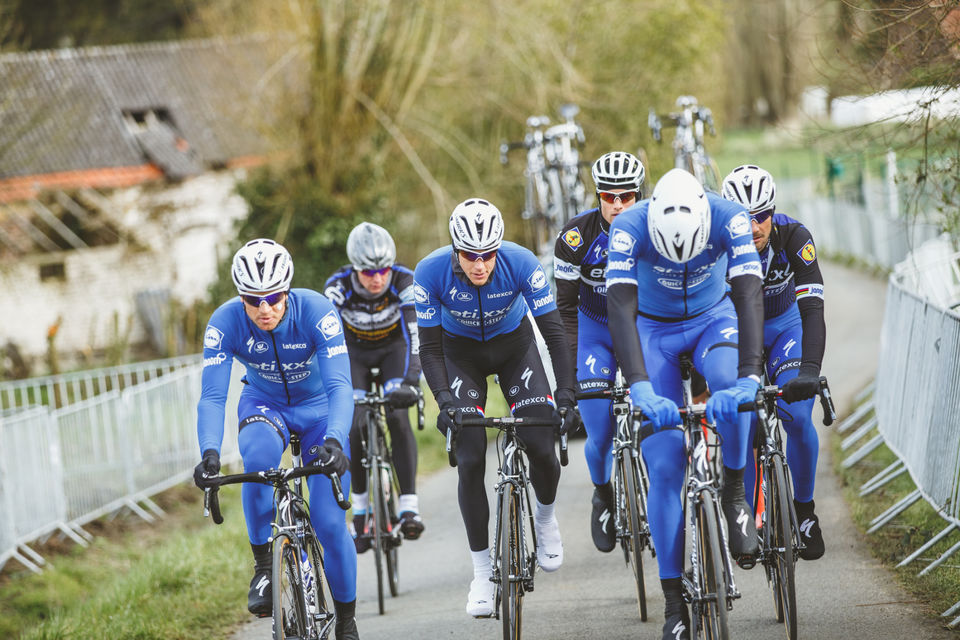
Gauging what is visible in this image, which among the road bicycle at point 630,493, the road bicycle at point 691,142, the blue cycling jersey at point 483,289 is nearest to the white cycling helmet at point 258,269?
the blue cycling jersey at point 483,289

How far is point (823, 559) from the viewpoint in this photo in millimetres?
7840

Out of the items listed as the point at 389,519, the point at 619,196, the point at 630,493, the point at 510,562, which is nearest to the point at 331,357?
the point at 510,562

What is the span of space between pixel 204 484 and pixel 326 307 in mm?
1264

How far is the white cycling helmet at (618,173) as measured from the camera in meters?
7.16

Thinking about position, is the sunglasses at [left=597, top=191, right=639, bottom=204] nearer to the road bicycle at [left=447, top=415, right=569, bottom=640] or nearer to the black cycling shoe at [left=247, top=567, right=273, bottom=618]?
the road bicycle at [left=447, top=415, right=569, bottom=640]

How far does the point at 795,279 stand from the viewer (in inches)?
269

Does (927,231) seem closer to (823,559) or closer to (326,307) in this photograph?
(823,559)

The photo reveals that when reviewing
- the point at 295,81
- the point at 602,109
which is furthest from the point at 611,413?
the point at 602,109

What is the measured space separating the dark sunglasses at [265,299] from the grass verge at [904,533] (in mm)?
3992

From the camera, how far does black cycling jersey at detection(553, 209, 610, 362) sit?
725 cm

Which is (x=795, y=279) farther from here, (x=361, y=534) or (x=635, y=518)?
(x=361, y=534)

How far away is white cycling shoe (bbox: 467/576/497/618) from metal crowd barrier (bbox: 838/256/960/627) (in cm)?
246

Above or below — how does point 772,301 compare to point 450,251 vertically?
below

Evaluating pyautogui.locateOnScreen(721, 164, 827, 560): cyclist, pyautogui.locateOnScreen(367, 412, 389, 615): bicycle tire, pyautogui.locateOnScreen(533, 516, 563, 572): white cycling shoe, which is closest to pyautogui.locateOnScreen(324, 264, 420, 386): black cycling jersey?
pyautogui.locateOnScreen(367, 412, 389, 615): bicycle tire
